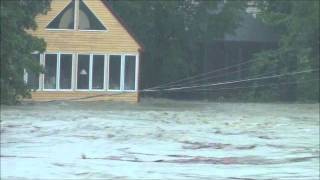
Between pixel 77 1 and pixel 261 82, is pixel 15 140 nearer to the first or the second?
pixel 77 1

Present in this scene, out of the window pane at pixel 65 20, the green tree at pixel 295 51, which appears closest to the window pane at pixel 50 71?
the window pane at pixel 65 20

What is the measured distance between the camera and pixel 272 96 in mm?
43562

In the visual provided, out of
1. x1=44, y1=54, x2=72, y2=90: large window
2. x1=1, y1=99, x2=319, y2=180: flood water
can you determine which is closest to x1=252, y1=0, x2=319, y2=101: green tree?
x1=44, y1=54, x2=72, y2=90: large window

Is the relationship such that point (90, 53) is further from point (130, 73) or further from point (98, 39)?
point (130, 73)

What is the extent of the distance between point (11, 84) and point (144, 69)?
39.7 meters

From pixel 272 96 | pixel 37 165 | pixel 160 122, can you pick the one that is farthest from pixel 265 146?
pixel 272 96

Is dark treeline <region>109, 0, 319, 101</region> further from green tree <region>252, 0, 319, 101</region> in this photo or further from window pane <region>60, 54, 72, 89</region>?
window pane <region>60, 54, 72, 89</region>

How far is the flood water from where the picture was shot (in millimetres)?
10016

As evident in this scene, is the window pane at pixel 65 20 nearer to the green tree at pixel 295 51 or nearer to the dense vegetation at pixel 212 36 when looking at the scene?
the dense vegetation at pixel 212 36

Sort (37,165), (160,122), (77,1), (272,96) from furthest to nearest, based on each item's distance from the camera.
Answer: (272,96) → (77,1) → (160,122) → (37,165)

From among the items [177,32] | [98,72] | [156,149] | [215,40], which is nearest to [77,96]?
[98,72]

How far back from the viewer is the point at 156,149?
13.7 m

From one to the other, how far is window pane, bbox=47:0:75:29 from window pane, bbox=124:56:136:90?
11.8 feet

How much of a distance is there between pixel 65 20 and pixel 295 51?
49.1ft
